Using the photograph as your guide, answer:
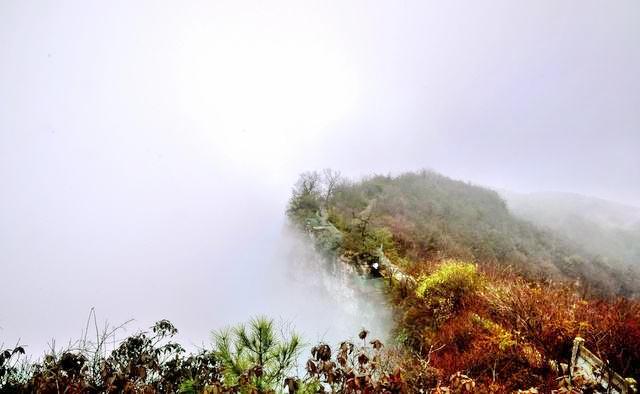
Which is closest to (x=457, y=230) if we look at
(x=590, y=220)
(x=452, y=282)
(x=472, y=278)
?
(x=472, y=278)

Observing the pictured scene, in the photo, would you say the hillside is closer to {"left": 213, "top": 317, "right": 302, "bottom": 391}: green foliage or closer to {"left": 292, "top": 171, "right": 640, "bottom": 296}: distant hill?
{"left": 292, "top": 171, "right": 640, "bottom": 296}: distant hill

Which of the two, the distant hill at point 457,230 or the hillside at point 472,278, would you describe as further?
the distant hill at point 457,230

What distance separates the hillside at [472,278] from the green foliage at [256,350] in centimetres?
209

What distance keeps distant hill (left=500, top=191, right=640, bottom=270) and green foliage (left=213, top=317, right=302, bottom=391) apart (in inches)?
1372

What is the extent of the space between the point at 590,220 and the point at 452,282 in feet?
151

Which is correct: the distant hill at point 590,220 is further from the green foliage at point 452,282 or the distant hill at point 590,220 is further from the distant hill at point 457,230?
the green foliage at point 452,282

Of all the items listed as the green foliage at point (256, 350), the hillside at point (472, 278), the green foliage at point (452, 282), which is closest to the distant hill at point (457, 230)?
the hillside at point (472, 278)

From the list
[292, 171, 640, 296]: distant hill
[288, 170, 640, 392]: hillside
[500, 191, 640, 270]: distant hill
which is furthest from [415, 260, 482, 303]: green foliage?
[500, 191, 640, 270]: distant hill

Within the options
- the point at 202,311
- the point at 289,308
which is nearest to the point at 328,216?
the point at 289,308

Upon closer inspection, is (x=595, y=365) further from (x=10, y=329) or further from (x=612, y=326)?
(x=10, y=329)

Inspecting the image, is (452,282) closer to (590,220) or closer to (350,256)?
(350,256)

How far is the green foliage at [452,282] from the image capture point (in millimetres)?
11625

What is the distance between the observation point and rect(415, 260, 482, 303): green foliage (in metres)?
11.6

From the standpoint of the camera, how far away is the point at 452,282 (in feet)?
38.8
